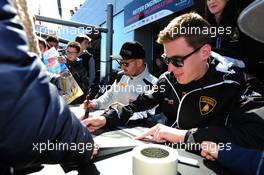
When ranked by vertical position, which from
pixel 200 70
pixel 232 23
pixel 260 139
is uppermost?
pixel 232 23

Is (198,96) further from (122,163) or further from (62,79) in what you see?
(62,79)

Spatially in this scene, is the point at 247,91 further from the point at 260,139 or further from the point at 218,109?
the point at 260,139

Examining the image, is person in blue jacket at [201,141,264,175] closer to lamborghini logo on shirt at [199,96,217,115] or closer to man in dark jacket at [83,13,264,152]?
man in dark jacket at [83,13,264,152]

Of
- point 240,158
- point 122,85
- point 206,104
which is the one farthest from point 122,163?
point 122,85

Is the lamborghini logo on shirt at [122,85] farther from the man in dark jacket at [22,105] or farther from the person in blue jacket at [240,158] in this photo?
the man in dark jacket at [22,105]

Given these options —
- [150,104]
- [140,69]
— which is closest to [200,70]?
[150,104]

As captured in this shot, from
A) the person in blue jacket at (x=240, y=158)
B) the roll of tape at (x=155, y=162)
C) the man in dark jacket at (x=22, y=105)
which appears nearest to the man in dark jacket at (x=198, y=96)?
the person in blue jacket at (x=240, y=158)

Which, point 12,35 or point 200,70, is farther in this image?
point 200,70

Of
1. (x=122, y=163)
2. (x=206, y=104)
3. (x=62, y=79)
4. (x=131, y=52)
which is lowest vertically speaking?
(x=122, y=163)

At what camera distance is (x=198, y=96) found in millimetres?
1451

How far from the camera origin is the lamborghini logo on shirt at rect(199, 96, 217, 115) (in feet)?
4.63

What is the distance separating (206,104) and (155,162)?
2.45 feet

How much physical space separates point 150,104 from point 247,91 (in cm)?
62

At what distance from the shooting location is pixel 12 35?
526mm
